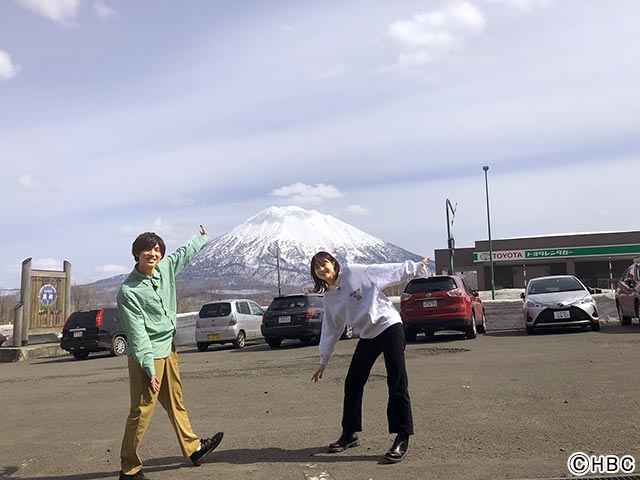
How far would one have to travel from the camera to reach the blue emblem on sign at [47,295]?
22375 millimetres

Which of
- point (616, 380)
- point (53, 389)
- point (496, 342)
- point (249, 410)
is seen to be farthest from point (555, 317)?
point (53, 389)

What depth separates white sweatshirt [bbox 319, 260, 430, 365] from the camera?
548cm

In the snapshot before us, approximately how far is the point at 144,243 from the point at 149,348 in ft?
2.66

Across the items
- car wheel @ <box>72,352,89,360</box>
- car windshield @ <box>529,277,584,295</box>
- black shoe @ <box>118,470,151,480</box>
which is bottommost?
car wheel @ <box>72,352,89,360</box>

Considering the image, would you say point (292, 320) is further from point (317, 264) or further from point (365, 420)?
point (317, 264)

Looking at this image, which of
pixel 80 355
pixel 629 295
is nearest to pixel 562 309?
pixel 629 295

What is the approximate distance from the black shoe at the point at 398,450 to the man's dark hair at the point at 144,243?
7.86ft

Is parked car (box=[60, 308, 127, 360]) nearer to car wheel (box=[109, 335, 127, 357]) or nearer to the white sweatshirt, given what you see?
car wheel (box=[109, 335, 127, 357])

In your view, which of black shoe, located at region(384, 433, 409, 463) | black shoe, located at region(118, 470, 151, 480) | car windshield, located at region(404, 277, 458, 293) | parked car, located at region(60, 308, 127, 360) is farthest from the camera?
parked car, located at region(60, 308, 127, 360)

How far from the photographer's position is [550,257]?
54.5 m

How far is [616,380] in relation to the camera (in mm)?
8273

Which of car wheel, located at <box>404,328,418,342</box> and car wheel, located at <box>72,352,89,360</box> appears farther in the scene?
car wheel, located at <box>72,352,89,360</box>

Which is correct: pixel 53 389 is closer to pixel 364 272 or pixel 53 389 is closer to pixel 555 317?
pixel 364 272

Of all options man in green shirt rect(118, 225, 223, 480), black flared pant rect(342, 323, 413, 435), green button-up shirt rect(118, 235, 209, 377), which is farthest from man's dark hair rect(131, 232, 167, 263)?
black flared pant rect(342, 323, 413, 435)
